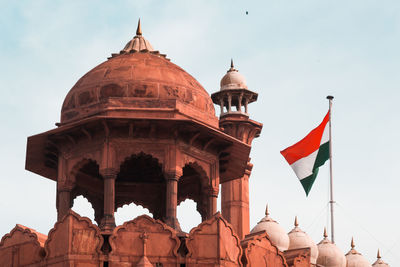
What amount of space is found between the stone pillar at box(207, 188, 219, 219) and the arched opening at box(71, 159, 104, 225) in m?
3.98

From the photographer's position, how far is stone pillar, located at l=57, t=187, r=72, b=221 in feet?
99.8

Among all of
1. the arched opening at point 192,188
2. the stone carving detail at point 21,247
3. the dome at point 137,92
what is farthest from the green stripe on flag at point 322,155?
the stone carving detail at point 21,247

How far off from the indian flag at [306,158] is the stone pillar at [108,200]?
40.9 ft

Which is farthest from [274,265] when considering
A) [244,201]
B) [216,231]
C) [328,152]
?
[328,152]

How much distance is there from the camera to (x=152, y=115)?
29766mm

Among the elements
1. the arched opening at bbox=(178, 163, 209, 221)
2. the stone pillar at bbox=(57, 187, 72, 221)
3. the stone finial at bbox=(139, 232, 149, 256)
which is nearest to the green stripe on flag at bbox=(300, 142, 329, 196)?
the arched opening at bbox=(178, 163, 209, 221)

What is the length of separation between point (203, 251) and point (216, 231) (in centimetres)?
58

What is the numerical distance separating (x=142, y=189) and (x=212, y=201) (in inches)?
170

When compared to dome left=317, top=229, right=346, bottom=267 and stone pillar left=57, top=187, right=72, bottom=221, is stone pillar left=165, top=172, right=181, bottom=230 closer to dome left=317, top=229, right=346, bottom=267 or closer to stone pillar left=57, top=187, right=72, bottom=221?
stone pillar left=57, top=187, right=72, bottom=221

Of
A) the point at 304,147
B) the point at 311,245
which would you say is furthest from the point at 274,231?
the point at 304,147

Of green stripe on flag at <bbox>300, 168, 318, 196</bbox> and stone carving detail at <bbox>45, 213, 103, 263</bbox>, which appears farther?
green stripe on flag at <bbox>300, 168, 318, 196</bbox>

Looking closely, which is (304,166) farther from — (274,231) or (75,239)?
(75,239)

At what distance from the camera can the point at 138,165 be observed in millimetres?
34031

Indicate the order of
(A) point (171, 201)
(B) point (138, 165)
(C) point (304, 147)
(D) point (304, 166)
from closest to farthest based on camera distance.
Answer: (A) point (171, 201), (B) point (138, 165), (D) point (304, 166), (C) point (304, 147)
